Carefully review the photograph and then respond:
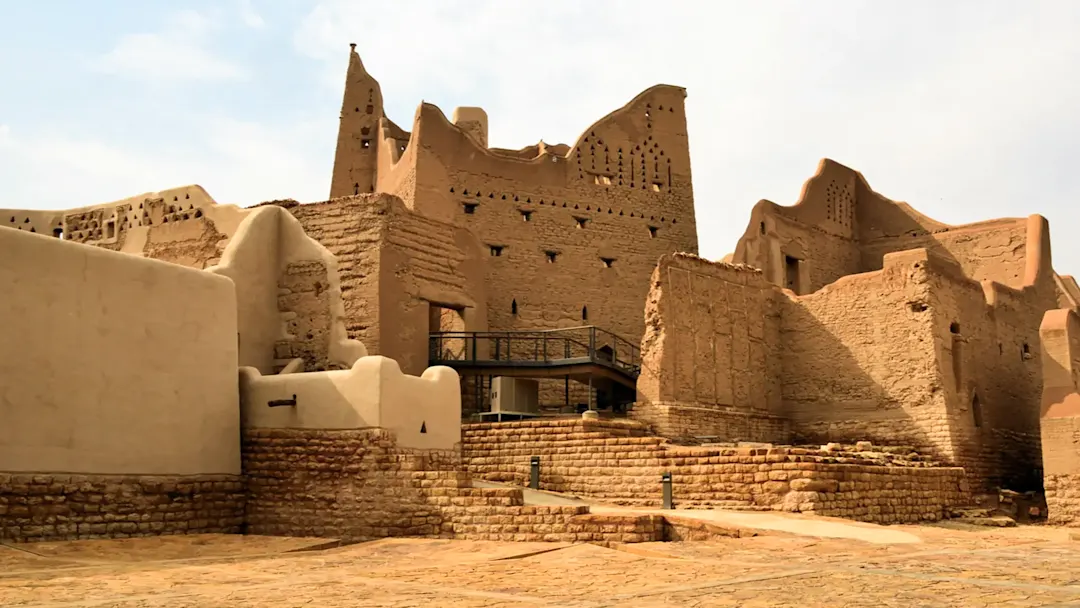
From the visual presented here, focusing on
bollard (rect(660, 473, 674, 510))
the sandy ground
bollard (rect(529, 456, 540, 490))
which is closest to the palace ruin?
bollard (rect(529, 456, 540, 490))

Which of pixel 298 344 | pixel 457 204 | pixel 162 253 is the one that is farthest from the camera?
pixel 457 204

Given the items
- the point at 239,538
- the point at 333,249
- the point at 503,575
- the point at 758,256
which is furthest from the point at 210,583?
the point at 758,256

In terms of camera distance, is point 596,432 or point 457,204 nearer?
point 596,432

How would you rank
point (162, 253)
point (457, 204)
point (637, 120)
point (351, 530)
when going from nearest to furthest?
point (351, 530) → point (162, 253) → point (457, 204) → point (637, 120)

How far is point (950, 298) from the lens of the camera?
2181 centimetres

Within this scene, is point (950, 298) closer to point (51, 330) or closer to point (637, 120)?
point (637, 120)

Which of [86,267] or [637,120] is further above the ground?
[637,120]

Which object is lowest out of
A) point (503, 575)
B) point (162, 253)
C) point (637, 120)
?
point (503, 575)

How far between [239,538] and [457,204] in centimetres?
1305

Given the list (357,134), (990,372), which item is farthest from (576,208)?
(990,372)

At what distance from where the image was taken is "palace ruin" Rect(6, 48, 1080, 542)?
12.7 metres

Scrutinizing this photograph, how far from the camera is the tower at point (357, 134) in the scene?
2788 centimetres

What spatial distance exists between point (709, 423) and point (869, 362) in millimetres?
3554

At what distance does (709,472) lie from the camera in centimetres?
1562
